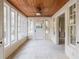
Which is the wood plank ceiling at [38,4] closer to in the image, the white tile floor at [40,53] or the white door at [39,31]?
the white tile floor at [40,53]

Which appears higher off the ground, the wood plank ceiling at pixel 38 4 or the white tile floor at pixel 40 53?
the wood plank ceiling at pixel 38 4

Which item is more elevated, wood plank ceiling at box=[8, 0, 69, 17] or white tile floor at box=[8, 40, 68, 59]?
wood plank ceiling at box=[8, 0, 69, 17]

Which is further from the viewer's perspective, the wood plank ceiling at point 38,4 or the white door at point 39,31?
the white door at point 39,31

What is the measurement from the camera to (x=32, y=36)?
13133 millimetres

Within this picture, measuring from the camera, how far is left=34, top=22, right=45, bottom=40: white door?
13188 millimetres

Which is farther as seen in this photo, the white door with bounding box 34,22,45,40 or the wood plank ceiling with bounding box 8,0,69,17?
the white door with bounding box 34,22,45,40

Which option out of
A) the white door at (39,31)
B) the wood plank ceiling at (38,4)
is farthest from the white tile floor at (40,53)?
the white door at (39,31)

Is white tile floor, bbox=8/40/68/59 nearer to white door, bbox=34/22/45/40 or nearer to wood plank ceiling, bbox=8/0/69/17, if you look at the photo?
wood plank ceiling, bbox=8/0/69/17

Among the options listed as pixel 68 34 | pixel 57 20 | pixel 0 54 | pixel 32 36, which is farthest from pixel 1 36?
pixel 32 36

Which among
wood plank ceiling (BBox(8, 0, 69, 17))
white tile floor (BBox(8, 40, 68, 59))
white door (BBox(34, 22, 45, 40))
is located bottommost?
Answer: white tile floor (BBox(8, 40, 68, 59))


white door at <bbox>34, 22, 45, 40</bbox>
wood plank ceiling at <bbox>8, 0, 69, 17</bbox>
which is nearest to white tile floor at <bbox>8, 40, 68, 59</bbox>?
wood plank ceiling at <bbox>8, 0, 69, 17</bbox>

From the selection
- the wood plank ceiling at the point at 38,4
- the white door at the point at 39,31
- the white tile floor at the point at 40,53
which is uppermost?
the wood plank ceiling at the point at 38,4

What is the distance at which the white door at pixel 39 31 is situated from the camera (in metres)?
13.2

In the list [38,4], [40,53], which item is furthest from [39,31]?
[38,4]
